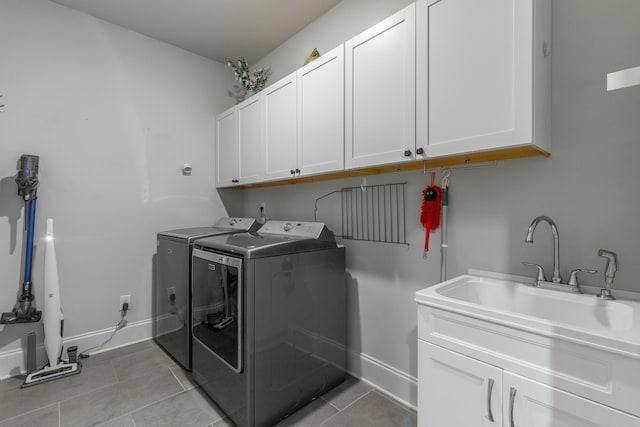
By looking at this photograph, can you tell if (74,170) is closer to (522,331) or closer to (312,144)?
(312,144)

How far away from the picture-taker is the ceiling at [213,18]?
87.0 inches

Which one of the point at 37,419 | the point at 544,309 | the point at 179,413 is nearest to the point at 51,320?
the point at 37,419

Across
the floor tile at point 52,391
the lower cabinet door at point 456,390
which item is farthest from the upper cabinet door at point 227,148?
the lower cabinet door at point 456,390

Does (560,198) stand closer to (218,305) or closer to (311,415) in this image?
(311,415)

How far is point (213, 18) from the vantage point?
236 centimetres

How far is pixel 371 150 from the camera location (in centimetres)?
159

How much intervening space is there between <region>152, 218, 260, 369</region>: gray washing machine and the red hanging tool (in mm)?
1513

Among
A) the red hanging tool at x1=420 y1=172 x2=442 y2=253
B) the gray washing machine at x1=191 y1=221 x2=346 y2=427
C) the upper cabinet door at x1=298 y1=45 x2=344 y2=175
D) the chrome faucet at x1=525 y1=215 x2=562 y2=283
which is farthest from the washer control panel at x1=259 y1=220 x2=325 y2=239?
the chrome faucet at x1=525 y1=215 x2=562 y2=283

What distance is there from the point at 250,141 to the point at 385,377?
81.5 inches

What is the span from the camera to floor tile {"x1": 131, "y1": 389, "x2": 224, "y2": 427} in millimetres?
1615

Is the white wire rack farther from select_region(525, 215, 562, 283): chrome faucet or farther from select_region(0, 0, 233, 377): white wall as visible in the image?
select_region(0, 0, 233, 377): white wall

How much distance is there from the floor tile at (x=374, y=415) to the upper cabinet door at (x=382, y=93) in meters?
1.44

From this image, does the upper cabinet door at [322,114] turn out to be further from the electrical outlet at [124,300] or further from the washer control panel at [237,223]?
Answer: the electrical outlet at [124,300]

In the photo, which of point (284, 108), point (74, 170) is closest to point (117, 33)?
point (74, 170)
